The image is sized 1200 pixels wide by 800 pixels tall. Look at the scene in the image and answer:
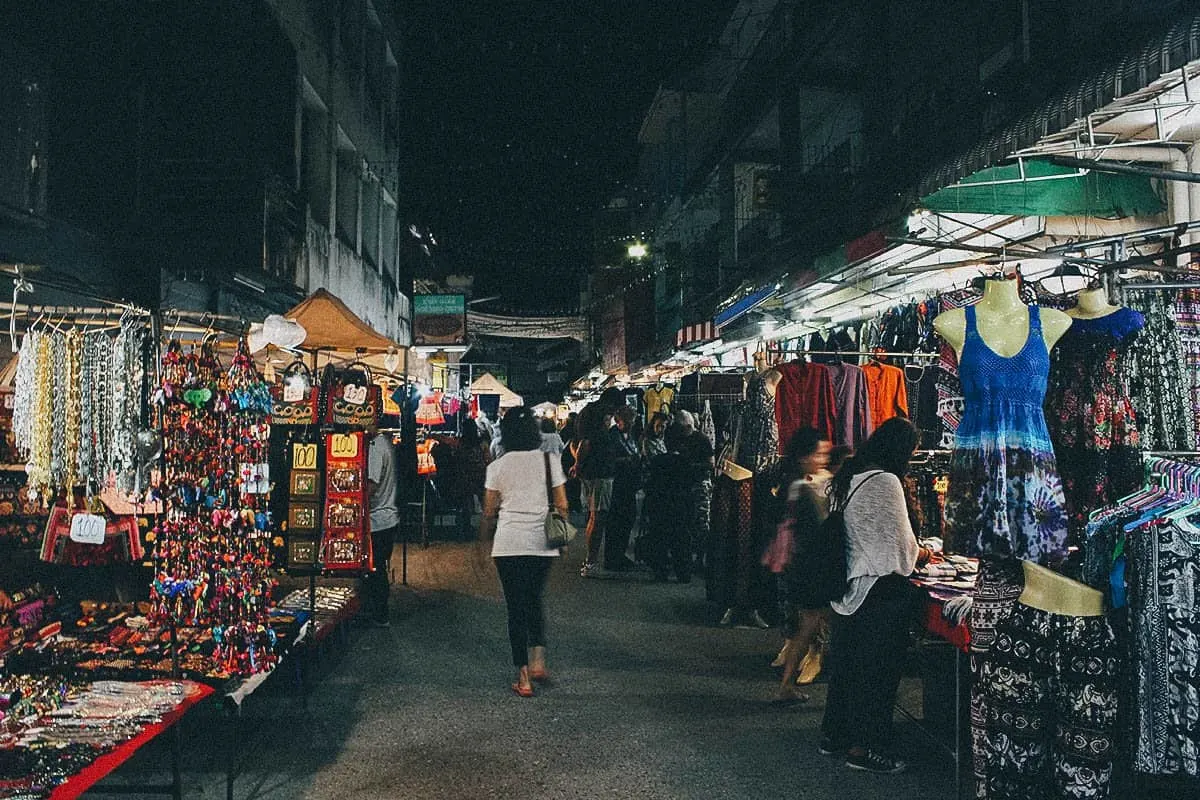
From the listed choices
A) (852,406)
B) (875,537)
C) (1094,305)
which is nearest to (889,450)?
(875,537)

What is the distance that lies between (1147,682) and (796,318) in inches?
228

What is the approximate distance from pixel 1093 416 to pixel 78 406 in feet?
17.6

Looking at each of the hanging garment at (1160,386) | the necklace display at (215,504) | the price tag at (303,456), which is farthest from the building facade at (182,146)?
the hanging garment at (1160,386)

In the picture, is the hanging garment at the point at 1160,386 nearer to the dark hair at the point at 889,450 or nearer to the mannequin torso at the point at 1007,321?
the mannequin torso at the point at 1007,321

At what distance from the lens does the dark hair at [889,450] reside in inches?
204

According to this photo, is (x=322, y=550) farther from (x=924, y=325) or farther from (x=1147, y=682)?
(x=1147, y=682)

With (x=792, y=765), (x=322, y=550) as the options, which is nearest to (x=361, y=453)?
(x=322, y=550)

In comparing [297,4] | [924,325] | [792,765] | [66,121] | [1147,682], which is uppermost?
[297,4]

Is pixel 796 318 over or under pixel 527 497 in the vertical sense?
over

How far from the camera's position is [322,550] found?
7.50 metres

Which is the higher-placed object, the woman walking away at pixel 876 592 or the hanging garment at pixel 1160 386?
the hanging garment at pixel 1160 386

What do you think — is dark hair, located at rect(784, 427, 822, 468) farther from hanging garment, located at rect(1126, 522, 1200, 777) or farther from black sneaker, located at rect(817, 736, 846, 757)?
hanging garment, located at rect(1126, 522, 1200, 777)

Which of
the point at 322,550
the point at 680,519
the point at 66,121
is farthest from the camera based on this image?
the point at 680,519

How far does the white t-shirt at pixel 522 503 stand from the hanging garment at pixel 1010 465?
3.24 m
